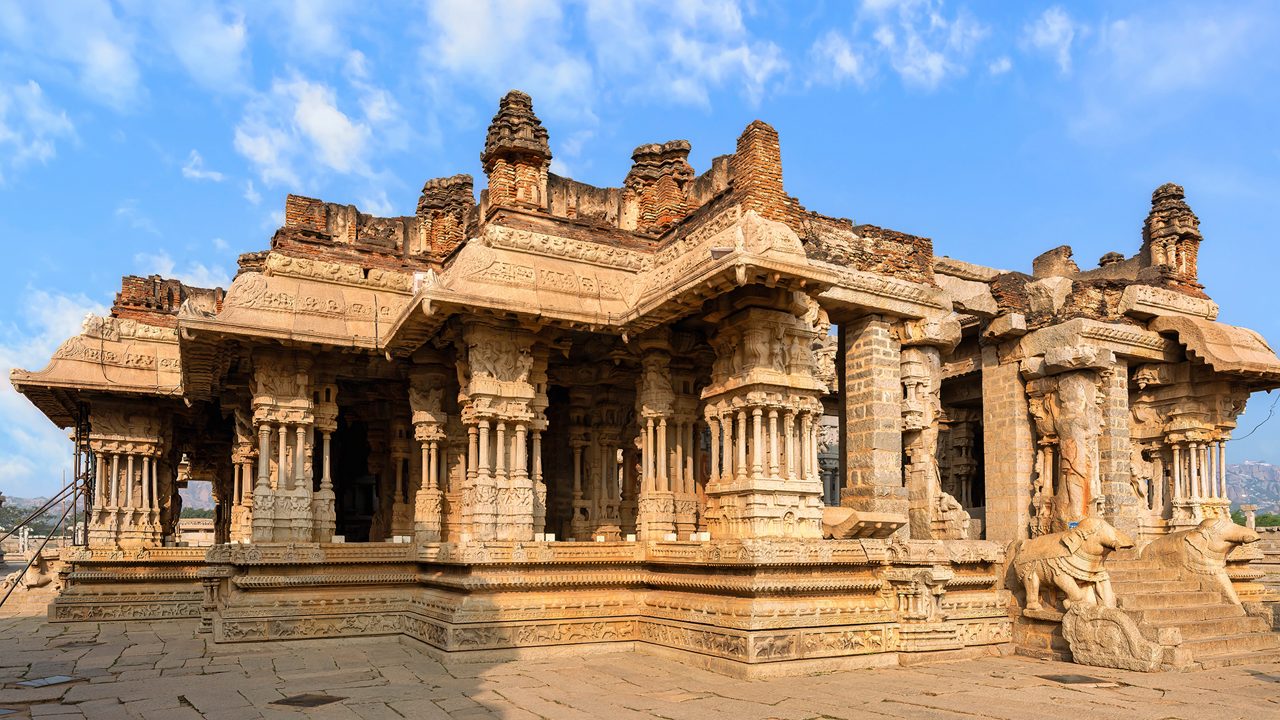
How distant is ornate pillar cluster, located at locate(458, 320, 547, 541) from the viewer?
505 inches

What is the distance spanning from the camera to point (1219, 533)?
14570 millimetres

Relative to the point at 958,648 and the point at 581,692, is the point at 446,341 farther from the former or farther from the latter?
the point at 958,648

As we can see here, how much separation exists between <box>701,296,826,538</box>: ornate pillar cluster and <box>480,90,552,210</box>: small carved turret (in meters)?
3.88

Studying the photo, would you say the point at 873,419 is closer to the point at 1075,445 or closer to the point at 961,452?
the point at 1075,445

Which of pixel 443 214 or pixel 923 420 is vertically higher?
pixel 443 214

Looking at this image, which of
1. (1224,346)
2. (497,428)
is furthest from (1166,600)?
(497,428)

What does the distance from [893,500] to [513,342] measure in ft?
21.8

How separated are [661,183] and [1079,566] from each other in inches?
332

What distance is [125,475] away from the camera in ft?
66.8

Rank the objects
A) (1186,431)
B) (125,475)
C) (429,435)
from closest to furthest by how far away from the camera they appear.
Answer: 1. (429,435)
2. (1186,431)
3. (125,475)

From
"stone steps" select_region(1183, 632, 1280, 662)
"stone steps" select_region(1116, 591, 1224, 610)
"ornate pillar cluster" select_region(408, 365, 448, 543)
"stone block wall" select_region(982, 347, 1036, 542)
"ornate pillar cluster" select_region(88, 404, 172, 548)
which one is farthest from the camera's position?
"ornate pillar cluster" select_region(88, 404, 172, 548)

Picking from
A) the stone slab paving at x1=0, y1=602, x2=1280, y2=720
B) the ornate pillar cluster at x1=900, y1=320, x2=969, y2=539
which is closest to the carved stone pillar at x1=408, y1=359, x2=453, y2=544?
the stone slab paving at x1=0, y1=602, x2=1280, y2=720

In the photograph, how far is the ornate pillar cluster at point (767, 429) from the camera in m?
11.8

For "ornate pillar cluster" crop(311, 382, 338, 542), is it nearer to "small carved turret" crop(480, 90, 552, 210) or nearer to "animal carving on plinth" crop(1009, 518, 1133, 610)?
"small carved turret" crop(480, 90, 552, 210)
